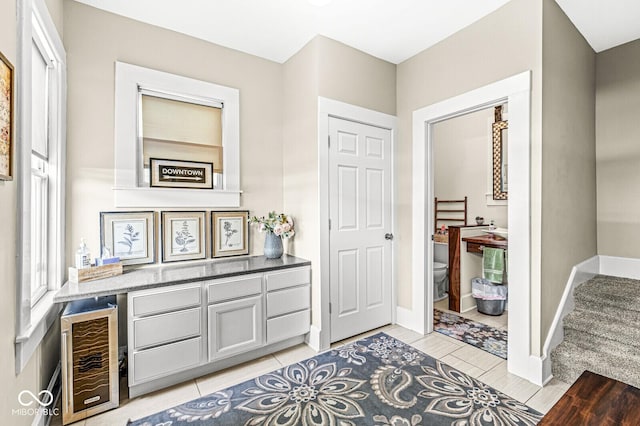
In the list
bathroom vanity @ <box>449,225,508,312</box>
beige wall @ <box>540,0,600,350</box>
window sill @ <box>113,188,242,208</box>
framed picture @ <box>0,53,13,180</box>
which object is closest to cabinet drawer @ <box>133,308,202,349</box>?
window sill @ <box>113,188,242,208</box>

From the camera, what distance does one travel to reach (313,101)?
2.75 m

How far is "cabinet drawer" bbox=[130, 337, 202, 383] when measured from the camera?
2.01 m

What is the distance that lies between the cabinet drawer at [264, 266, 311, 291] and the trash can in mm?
2102

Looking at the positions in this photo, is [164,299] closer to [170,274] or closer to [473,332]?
[170,274]

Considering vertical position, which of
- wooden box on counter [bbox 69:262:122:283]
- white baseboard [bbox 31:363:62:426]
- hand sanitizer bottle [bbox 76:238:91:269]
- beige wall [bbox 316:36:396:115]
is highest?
beige wall [bbox 316:36:396:115]

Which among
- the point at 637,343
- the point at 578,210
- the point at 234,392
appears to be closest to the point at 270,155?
the point at 234,392

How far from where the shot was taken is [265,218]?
3053 millimetres

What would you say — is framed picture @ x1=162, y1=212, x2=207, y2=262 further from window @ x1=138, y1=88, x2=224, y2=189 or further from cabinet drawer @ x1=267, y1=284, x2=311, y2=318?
cabinet drawer @ x1=267, y1=284, x2=311, y2=318

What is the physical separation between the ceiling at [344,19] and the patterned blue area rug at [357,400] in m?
A: 2.81

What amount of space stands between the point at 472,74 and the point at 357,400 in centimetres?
270

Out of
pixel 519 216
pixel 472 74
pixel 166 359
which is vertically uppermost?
pixel 472 74

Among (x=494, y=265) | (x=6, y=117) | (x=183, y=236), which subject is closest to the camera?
(x=6, y=117)

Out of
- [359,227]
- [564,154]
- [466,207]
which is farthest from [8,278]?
[466,207]

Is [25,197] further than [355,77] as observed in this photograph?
No
